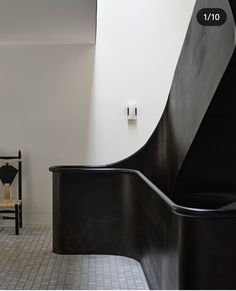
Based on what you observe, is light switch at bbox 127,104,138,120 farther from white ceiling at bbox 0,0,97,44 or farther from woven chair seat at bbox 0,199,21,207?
woven chair seat at bbox 0,199,21,207

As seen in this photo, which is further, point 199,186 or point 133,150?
point 133,150

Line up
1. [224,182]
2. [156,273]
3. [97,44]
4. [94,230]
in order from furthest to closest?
[97,44] → [94,230] → [224,182] → [156,273]

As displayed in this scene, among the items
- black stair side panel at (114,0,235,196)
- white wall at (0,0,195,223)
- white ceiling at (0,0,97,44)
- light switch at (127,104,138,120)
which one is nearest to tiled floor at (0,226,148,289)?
black stair side panel at (114,0,235,196)

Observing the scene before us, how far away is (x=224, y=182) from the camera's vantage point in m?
3.26

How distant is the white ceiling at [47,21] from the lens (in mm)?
3162

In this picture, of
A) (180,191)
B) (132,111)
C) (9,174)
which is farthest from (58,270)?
(132,111)

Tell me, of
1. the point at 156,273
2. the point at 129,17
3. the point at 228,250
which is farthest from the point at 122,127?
the point at 228,250

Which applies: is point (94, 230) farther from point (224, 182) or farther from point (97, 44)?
point (97, 44)

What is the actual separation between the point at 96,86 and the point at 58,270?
2485mm

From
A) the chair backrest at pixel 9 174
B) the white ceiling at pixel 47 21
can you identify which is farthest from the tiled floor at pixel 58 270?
the white ceiling at pixel 47 21

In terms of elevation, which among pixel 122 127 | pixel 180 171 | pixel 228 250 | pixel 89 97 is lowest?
pixel 228 250

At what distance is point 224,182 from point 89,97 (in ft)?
7.80

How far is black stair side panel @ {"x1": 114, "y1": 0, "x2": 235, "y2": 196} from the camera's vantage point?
2.03 m

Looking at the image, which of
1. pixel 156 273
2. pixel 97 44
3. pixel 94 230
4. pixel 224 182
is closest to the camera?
pixel 156 273
